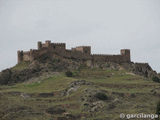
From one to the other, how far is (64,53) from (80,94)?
901 inches

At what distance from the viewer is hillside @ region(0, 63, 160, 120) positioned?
4294 inches

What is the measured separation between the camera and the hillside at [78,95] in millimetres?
109062

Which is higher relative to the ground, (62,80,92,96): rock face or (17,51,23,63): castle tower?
(17,51,23,63): castle tower

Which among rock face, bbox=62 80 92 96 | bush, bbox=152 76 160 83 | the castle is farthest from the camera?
bush, bbox=152 76 160 83

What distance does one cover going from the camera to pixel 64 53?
455 ft

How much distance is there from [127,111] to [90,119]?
7660mm

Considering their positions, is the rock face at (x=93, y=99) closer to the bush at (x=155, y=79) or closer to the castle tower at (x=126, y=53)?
the bush at (x=155, y=79)

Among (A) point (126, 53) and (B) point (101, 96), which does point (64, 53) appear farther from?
(B) point (101, 96)

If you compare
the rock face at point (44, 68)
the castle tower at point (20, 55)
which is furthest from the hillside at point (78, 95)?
the castle tower at point (20, 55)

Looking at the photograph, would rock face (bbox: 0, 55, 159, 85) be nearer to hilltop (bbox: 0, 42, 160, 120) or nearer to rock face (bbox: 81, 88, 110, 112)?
hilltop (bbox: 0, 42, 160, 120)

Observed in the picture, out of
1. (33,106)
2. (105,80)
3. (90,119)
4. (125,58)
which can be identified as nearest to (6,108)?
(33,106)

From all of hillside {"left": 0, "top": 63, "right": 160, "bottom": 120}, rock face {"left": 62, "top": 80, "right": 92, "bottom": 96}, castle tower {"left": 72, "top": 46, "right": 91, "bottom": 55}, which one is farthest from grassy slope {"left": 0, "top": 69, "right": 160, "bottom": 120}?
castle tower {"left": 72, "top": 46, "right": 91, "bottom": 55}

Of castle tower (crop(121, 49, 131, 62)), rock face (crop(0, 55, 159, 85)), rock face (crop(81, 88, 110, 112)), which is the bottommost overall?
rock face (crop(81, 88, 110, 112))

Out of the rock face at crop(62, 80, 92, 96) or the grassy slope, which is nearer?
the grassy slope
